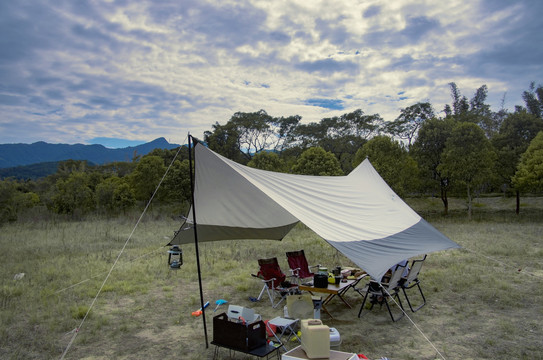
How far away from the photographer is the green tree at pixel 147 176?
1817 centimetres

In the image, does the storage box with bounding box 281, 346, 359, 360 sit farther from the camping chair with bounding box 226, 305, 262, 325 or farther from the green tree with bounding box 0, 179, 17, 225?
the green tree with bounding box 0, 179, 17, 225

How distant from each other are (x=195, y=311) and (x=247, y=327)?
205 centimetres

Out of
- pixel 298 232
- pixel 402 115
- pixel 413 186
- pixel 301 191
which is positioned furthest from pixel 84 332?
pixel 402 115

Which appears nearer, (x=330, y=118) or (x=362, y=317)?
(x=362, y=317)

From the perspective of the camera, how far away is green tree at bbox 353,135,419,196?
15852 millimetres

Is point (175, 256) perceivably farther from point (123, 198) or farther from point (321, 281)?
point (123, 198)

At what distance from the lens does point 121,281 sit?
21.0 ft

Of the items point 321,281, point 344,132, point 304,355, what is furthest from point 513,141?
point 304,355

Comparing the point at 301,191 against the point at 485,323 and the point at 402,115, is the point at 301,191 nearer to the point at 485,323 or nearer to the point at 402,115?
the point at 485,323

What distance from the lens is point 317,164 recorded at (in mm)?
15664

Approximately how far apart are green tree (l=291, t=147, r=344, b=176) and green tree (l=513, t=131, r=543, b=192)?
6983 millimetres

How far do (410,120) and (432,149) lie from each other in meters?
8.33

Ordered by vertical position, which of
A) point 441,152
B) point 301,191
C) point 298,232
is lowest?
point 298,232

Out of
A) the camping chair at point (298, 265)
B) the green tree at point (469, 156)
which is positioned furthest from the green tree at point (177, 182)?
the camping chair at point (298, 265)
